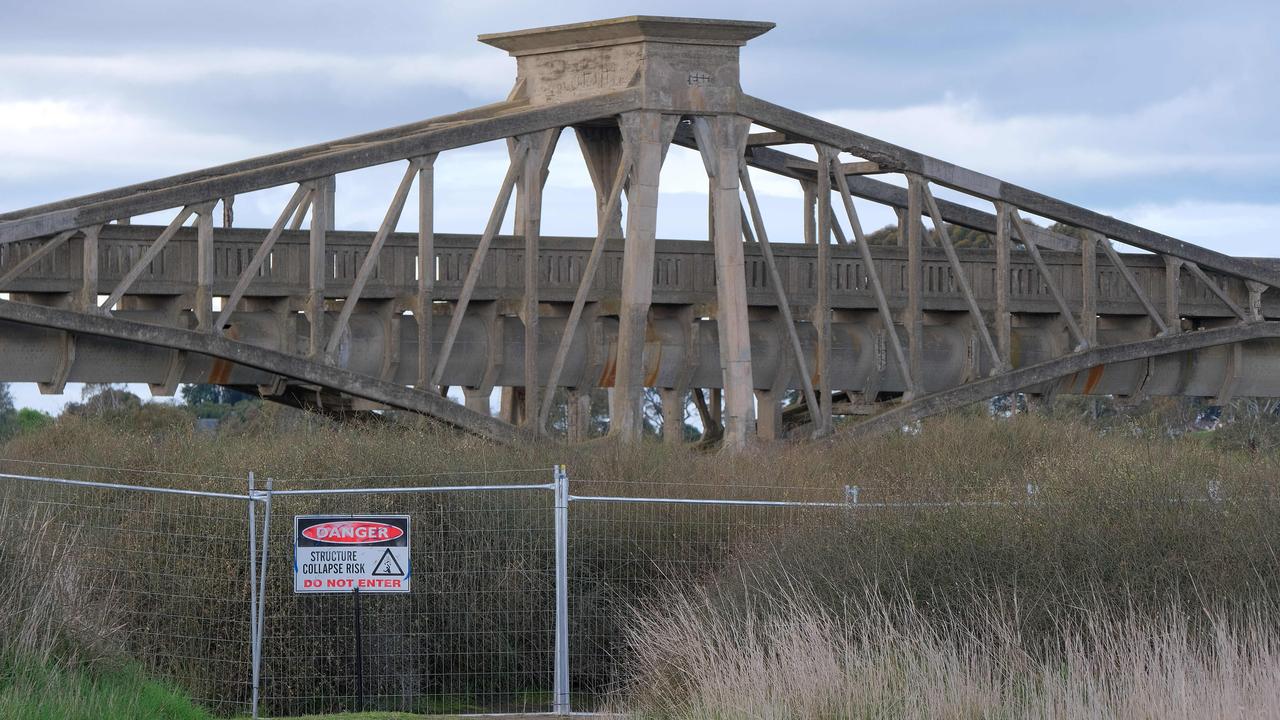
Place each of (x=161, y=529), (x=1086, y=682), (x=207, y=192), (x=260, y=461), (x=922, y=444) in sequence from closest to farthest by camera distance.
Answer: (x=1086, y=682), (x=161, y=529), (x=260, y=461), (x=207, y=192), (x=922, y=444)

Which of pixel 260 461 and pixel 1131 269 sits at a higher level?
pixel 1131 269

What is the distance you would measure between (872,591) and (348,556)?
15.1ft

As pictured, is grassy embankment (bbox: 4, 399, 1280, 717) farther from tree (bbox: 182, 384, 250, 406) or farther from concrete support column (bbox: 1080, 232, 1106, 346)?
tree (bbox: 182, 384, 250, 406)

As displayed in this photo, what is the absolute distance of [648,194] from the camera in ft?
88.4

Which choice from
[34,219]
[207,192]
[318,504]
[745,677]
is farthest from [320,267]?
[745,677]

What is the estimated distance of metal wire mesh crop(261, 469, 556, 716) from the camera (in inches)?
701

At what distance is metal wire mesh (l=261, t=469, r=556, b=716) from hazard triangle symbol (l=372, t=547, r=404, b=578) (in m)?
1.96

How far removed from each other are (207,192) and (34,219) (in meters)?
2.22

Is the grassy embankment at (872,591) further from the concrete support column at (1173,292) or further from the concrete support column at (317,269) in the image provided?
the concrete support column at (1173,292)

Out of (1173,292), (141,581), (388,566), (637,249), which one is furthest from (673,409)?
(388,566)

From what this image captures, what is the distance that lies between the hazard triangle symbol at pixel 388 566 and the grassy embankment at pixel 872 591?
2.28m

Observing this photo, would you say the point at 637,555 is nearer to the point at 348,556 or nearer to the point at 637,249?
the point at 348,556

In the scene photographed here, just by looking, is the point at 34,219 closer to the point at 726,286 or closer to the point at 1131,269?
the point at 726,286

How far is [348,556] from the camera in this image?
15.7 metres
